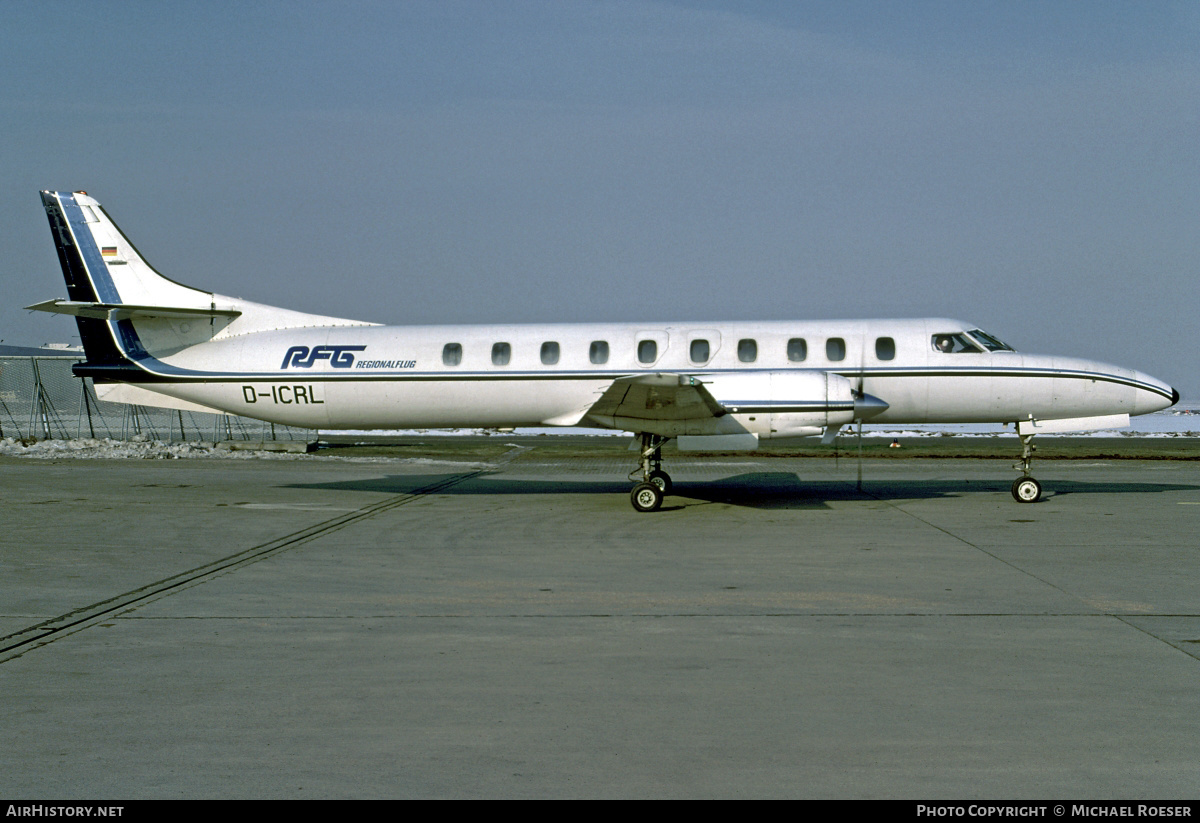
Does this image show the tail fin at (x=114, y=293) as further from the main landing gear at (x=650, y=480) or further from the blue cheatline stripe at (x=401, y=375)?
the main landing gear at (x=650, y=480)

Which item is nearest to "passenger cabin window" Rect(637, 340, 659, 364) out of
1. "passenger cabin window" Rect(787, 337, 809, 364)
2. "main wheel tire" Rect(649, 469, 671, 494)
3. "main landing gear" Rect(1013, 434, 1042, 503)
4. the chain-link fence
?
"main wheel tire" Rect(649, 469, 671, 494)

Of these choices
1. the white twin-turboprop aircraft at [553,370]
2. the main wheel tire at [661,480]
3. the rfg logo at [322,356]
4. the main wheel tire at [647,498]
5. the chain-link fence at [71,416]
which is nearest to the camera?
the main wheel tire at [647,498]

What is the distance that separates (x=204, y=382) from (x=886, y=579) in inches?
494

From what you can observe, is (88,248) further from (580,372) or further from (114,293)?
(580,372)

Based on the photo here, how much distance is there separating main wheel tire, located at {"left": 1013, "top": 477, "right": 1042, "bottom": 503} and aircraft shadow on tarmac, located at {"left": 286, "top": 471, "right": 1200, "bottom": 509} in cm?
111

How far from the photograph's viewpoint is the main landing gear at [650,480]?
15.0 m

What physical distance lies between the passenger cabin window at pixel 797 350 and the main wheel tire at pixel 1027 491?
4.20 m

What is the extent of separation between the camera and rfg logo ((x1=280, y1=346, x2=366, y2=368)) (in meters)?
16.6

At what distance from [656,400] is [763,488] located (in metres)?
5.18

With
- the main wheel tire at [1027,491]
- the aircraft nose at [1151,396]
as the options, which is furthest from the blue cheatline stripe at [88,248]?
the aircraft nose at [1151,396]

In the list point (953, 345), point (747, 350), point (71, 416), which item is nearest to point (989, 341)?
point (953, 345)

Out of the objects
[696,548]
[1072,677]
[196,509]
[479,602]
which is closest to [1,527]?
[196,509]

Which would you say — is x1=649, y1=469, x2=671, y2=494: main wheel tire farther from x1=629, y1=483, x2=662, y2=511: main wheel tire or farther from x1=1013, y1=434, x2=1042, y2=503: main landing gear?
x1=1013, y1=434, x2=1042, y2=503: main landing gear

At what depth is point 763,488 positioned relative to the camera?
1864cm
